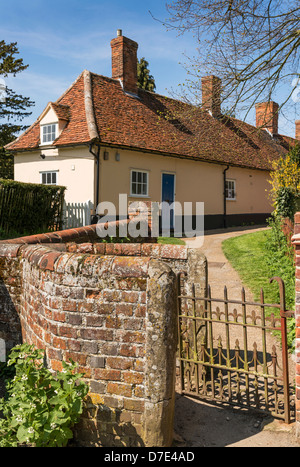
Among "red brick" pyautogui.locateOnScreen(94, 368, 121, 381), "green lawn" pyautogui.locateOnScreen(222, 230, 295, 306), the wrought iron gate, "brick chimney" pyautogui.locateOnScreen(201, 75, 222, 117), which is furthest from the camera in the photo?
"brick chimney" pyautogui.locateOnScreen(201, 75, 222, 117)

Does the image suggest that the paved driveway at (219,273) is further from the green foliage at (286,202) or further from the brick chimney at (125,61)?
the brick chimney at (125,61)

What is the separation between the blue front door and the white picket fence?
423 centimetres

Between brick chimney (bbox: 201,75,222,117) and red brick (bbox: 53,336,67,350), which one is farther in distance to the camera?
brick chimney (bbox: 201,75,222,117)

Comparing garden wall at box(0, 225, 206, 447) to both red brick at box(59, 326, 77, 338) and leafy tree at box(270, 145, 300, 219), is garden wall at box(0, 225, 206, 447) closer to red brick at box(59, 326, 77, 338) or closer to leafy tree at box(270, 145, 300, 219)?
red brick at box(59, 326, 77, 338)

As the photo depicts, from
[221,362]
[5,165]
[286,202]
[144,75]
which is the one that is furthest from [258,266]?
→ [144,75]

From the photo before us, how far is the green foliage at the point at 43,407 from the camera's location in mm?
3193

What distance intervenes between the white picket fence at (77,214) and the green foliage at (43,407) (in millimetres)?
12139

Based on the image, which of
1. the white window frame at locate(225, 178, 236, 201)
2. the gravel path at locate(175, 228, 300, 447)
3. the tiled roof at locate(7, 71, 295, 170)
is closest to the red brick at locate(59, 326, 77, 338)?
the gravel path at locate(175, 228, 300, 447)

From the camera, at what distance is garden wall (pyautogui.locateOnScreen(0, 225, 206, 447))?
337cm

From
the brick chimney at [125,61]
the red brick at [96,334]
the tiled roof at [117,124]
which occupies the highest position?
the brick chimney at [125,61]

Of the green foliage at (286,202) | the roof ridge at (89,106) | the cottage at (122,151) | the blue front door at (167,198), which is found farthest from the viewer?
the blue front door at (167,198)

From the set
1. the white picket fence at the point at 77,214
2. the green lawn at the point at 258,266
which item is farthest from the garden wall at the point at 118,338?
the white picket fence at the point at 77,214

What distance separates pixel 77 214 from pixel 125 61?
8.14 meters

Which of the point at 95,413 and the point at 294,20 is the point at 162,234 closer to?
the point at 294,20
